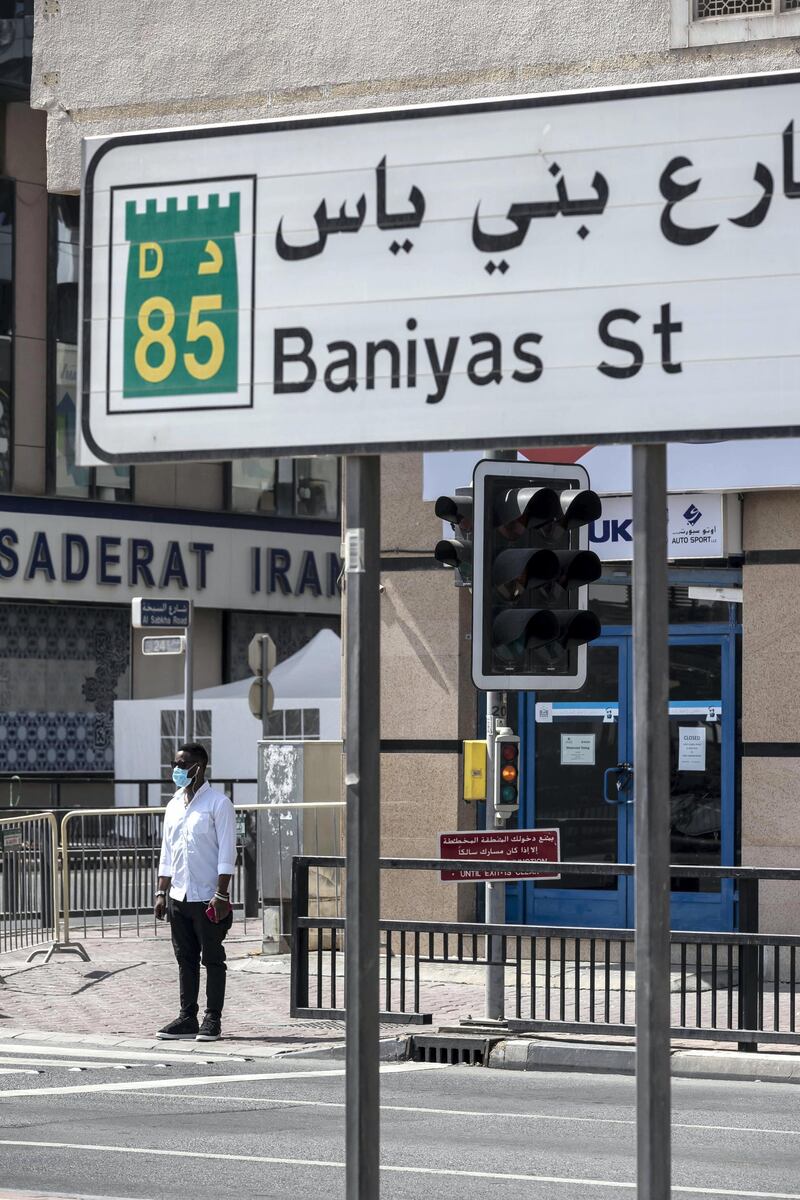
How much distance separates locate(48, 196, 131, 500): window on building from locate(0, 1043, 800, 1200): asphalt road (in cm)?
2279

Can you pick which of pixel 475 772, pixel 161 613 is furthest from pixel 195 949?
pixel 161 613

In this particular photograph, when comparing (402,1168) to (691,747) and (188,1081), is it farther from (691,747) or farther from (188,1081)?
(691,747)

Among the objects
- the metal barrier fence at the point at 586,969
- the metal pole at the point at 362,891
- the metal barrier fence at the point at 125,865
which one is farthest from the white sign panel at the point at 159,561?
the metal pole at the point at 362,891

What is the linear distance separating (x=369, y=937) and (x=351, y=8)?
14659mm

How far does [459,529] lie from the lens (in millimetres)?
12250

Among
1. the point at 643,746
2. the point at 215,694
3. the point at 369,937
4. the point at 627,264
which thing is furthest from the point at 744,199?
the point at 215,694

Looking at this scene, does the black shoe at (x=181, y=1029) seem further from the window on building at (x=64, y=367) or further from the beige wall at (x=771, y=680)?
the window on building at (x=64, y=367)

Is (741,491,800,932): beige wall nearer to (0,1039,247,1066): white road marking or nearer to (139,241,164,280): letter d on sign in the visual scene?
(0,1039,247,1066): white road marking

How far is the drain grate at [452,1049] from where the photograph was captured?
1267 cm

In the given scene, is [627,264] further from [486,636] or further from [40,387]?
[40,387]

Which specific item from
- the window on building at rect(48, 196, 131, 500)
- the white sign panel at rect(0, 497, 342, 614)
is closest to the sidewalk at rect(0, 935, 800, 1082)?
the white sign panel at rect(0, 497, 342, 614)

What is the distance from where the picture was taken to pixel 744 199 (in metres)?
3.52

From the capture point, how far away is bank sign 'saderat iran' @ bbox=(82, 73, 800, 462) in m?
3.52

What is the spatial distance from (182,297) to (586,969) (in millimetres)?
9678
